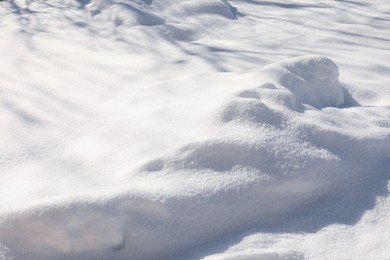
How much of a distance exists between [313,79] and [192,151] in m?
0.80

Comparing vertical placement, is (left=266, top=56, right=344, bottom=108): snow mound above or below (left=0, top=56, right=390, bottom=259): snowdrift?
above

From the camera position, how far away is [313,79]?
2.21 metres

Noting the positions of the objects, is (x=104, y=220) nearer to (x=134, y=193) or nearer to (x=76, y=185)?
(x=134, y=193)

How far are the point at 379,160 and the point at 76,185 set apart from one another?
98cm

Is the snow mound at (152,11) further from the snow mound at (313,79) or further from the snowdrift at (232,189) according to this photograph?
the snowdrift at (232,189)

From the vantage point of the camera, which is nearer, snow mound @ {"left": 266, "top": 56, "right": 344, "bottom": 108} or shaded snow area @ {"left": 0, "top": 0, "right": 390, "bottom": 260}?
shaded snow area @ {"left": 0, "top": 0, "right": 390, "bottom": 260}

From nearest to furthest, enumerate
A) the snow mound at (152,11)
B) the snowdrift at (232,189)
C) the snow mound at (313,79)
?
the snowdrift at (232,189) → the snow mound at (313,79) → the snow mound at (152,11)

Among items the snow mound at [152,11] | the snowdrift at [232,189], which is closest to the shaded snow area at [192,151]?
the snowdrift at [232,189]

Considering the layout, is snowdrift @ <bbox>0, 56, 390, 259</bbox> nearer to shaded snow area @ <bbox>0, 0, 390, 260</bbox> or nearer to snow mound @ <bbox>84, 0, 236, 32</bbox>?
shaded snow area @ <bbox>0, 0, 390, 260</bbox>

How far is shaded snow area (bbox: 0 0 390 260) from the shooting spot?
144cm

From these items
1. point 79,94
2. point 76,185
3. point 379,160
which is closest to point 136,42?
point 79,94

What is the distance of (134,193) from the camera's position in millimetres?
1481

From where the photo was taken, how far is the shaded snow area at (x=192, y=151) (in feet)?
4.71

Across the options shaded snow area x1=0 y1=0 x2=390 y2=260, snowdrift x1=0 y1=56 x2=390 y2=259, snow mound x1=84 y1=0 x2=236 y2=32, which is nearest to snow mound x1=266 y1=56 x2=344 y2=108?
shaded snow area x1=0 y1=0 x2=390 y2=260
